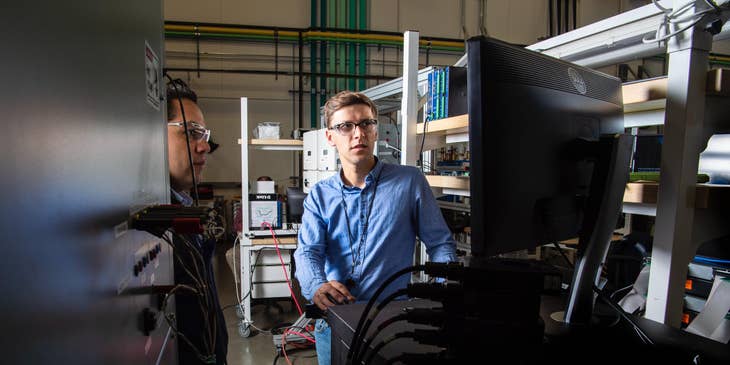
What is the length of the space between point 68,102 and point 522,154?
51 cm

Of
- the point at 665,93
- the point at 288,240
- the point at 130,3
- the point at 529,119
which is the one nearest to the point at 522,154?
the point at 529,119

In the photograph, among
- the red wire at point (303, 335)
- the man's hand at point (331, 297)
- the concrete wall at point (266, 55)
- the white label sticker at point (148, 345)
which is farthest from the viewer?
the concrete wall at point (266, 55)

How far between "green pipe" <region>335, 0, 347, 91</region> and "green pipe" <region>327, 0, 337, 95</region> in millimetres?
53

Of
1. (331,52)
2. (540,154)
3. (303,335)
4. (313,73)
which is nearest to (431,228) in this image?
(540,154)

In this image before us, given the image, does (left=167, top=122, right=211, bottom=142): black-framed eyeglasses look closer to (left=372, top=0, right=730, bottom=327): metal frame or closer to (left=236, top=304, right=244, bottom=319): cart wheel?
(left=372, top=0, right=730, bottom=327): metal frame

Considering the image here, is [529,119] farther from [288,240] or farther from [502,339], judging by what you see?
[288,240]

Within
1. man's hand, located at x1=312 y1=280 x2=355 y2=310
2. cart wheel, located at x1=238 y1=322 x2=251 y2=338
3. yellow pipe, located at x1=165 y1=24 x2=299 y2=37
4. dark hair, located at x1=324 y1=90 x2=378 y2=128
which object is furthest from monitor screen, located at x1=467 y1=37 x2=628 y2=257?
yellow pipe, located at x1=165 y1=24 x2=299 y2=37

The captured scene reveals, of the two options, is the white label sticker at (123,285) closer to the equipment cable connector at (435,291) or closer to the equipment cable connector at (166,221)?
the equipment cable connector at (166,221)

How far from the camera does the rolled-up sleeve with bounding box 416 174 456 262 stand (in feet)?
4.64

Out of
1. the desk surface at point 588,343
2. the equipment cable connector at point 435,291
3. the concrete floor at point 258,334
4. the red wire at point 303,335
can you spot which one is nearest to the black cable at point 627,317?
the desk surface at point 588,343

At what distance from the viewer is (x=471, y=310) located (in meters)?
0.47

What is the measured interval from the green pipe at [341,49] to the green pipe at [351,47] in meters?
0.05

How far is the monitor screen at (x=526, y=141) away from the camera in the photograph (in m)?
0.48

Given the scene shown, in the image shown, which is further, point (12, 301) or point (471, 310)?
point (471, 310)
